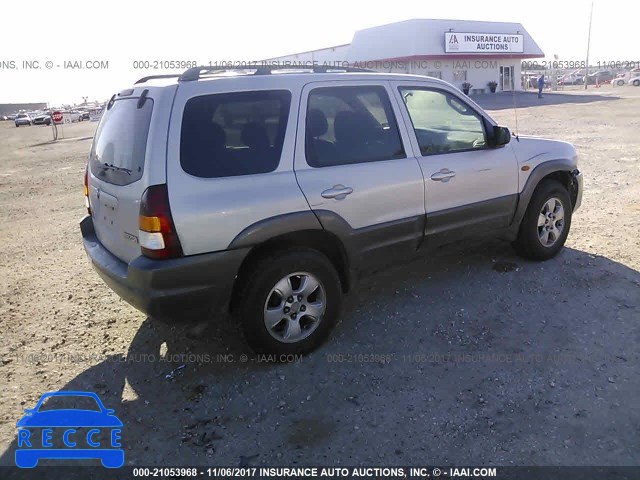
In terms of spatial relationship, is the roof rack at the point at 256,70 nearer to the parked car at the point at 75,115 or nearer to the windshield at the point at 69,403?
the windshield at the point at 69,403

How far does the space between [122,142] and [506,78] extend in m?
48.4

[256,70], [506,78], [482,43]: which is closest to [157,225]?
[256,70]

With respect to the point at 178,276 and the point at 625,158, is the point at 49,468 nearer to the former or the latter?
the point at 178,276

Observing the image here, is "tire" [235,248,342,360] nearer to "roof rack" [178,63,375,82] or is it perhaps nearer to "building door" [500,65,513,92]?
"roof rack" [178,63,375,82]

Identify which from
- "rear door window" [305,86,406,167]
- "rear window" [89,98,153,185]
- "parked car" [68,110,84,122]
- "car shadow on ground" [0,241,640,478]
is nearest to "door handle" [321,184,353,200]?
"rear door window" [305,86,406,167]

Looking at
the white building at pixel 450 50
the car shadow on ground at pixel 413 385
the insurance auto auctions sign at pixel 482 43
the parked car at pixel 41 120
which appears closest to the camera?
the car shadow on ground at pixel 413 385

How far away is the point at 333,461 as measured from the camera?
274cm

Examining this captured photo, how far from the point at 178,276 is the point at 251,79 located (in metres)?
1.40

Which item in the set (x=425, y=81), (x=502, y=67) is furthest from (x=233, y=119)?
(x=502, y=67)

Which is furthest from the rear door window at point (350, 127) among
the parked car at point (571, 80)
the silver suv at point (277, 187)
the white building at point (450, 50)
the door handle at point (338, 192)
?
the parked car at point (571, 80)

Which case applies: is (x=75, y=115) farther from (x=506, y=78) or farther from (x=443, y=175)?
(x=443, y=175)

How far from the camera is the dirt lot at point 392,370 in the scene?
2.84 metres

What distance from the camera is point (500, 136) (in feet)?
14.5

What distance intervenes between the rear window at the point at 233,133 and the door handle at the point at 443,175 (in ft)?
4.41
